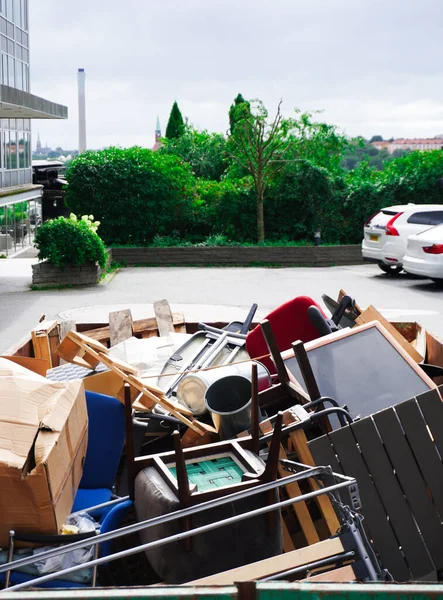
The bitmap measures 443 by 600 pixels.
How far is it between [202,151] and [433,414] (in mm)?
32357

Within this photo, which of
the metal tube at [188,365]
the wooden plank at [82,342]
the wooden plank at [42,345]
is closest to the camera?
the metal tube at [188,365]

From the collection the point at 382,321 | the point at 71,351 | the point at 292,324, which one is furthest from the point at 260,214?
the point at 71,351

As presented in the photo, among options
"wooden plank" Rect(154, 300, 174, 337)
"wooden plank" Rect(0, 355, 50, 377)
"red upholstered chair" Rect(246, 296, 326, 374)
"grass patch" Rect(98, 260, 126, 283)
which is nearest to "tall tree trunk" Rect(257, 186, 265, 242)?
"grass patch" Rect(98, 260, 126, 283)

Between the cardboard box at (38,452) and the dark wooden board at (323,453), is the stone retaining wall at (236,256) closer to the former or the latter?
the cardboard box at (38,452)

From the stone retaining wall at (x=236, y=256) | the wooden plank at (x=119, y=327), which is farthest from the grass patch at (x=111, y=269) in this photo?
the wooden plank at (x=119, y=327)

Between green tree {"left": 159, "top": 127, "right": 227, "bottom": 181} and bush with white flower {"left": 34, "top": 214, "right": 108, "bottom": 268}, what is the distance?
16.1m

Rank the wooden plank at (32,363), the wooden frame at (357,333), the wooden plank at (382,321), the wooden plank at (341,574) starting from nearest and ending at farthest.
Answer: the wooden plank at (341,574) → the wooden frame at (357,333) → the wooden plank at (32,363) → the wooden plank at (382,321)

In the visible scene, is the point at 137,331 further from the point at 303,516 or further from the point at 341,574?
the point at 341,574

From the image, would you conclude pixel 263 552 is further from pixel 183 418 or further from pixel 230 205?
pixel 230 205

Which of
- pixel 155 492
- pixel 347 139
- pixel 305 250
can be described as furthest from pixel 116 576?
pixel 347 139

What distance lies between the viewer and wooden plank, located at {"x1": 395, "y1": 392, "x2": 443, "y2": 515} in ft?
12.8

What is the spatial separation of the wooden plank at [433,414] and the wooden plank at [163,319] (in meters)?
3.54

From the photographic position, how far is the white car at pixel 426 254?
689 inches

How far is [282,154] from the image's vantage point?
1012 inches
